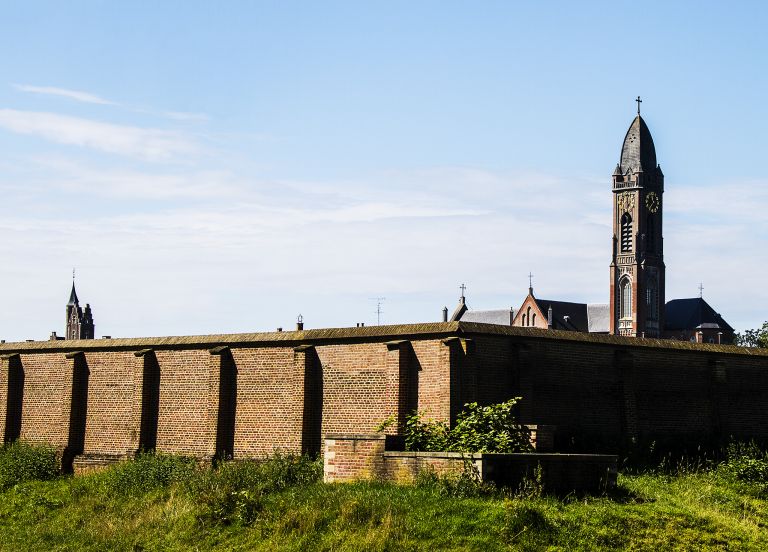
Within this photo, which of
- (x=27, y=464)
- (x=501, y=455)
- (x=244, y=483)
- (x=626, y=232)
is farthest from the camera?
(x=626, y=232)

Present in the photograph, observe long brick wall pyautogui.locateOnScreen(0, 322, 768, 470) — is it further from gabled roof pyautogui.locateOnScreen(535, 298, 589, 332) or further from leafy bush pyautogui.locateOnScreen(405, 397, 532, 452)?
gabled roof pyautogui.locateOnScreen(535, 298, 589, 332)

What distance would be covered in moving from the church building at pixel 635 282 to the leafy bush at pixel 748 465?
78.5 metres

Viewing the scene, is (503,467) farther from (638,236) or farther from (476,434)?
(638,236)

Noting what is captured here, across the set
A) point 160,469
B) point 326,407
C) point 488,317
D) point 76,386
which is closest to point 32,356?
point 76,386

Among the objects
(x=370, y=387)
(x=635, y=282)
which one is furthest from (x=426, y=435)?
(x=635, y=282)

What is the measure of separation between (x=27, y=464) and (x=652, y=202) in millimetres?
84758

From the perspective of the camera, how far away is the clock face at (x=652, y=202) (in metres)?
106

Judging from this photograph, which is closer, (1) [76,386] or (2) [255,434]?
(2) [255,434]

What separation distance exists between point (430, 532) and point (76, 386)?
1618 cm

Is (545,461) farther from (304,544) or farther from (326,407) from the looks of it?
(326,407)

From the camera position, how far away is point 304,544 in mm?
18672

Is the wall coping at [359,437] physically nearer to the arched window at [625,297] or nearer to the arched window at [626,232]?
the arched window at [625,297]

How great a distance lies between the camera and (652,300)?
106000mm

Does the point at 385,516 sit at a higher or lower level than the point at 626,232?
lower
